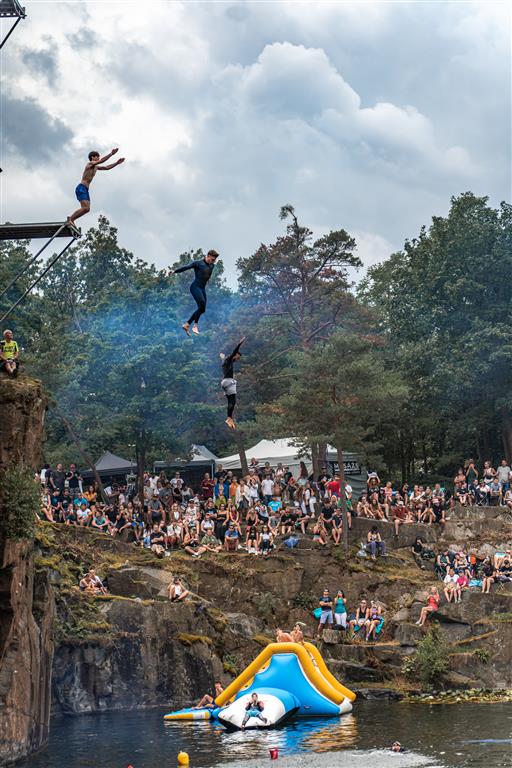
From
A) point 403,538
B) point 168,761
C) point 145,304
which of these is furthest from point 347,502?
point 168,761

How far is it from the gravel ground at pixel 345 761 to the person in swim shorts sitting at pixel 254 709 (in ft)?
16.1

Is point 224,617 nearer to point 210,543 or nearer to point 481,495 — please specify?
point 210,543

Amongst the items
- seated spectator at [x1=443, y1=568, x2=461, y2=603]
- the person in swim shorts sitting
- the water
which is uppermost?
seated spectator at [x1=443, y1=568, x2=461, y2=603]

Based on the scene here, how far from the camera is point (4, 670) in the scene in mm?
26641

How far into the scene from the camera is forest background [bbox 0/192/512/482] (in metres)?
49.3

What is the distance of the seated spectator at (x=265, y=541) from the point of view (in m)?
43.6

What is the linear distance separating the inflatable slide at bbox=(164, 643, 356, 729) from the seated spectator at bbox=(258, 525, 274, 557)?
8.66m

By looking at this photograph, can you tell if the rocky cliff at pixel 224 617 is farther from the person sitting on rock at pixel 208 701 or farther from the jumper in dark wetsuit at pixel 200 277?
the jumper in dark wetsuit at pixel 200 277

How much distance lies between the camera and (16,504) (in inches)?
1053

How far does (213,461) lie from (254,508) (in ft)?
50.8

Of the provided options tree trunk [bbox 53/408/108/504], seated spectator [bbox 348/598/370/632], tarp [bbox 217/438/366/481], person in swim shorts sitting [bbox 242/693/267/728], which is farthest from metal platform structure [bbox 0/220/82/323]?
tarp [bbox 217/438/366/481]

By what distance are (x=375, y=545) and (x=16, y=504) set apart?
2159cm

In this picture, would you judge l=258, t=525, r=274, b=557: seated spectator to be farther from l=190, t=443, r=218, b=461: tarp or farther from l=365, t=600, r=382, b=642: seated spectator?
l=190, t=443, r=218, b=461: tarp

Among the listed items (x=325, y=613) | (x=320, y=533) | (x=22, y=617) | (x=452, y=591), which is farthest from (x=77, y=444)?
(x=22, y=617)
